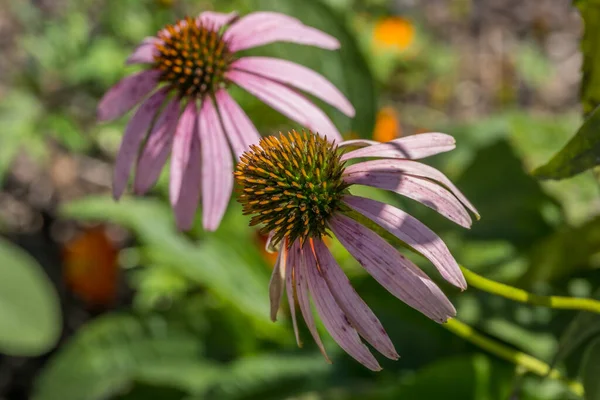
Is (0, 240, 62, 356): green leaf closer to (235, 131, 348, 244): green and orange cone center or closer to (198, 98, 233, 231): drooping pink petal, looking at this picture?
(198, 98, 233, 231): drooping pink petal

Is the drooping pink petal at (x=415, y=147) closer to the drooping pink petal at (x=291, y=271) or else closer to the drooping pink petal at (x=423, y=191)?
the drooping pink petal at (x=423, y=191)

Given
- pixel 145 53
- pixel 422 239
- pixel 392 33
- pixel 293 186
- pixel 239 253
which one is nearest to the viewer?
A: pixel 422 239

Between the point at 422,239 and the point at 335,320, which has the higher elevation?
the point at 422,239

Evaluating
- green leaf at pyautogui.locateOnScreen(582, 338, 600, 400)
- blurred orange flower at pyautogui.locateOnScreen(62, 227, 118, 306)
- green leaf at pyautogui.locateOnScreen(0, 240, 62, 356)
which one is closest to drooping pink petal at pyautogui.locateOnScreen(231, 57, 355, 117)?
green leaf at pyautogui.locateOnScreen(582, 338, 600, 400)

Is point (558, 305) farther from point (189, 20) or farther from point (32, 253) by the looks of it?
point (32, 253)

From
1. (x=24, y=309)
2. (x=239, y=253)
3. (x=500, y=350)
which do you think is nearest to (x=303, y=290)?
(x=500, y=350)

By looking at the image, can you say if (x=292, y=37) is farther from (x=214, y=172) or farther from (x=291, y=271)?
(x=291, y=271)

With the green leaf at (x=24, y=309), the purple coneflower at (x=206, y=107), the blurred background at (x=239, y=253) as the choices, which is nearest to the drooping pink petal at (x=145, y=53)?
the purple coneflower at (x=206, y=107)
